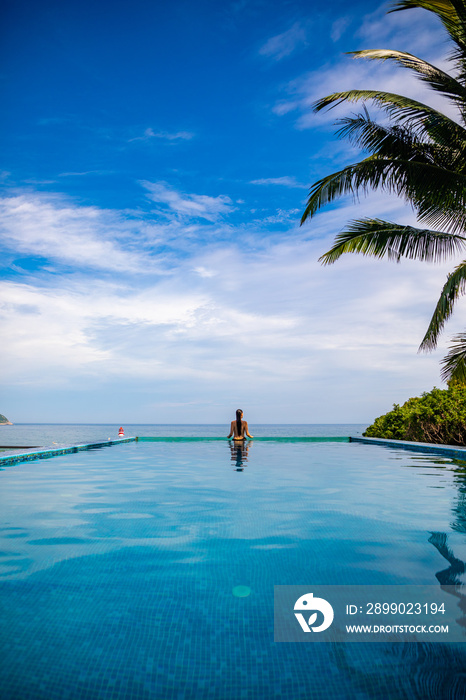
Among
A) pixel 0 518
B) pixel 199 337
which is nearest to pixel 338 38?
pixel 0 518

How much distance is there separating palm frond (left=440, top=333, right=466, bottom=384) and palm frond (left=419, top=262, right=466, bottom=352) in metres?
0.64

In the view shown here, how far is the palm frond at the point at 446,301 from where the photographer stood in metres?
9.48

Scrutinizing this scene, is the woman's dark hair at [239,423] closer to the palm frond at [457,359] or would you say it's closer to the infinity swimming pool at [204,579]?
the palm frond at [457,359]

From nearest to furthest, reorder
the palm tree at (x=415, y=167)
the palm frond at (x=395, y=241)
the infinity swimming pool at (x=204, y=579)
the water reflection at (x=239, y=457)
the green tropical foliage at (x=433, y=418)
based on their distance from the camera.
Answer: the infinity swimming pool at (x=204, y=579) → the palm tree at (x=415, y=167) → the palm frond at (x=395, y=241) → the water reflection at (x=239, y=457) → the green tropical foliage at (x=433, y=418)

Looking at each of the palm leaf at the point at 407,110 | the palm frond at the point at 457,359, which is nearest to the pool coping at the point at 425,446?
the palm frond at the point at 457,359

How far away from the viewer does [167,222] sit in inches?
885

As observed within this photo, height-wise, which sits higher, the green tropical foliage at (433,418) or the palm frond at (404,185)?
the palm frond at (404,185)

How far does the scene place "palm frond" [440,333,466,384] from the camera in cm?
1030

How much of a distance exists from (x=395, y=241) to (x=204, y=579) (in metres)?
8.29

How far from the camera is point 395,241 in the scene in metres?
9.42

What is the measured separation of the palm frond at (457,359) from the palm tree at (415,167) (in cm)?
75

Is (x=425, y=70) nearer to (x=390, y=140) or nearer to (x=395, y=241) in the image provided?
(x=390, y=140)

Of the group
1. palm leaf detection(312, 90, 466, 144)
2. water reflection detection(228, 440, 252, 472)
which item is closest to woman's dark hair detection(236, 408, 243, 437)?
water reflection detection(228, 440, 252, 472)

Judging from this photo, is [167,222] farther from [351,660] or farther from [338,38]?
[351,660]
